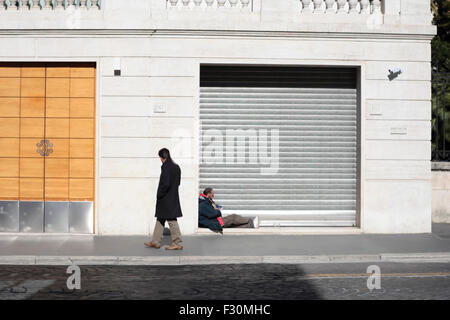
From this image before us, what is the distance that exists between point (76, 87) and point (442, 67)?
13.4m

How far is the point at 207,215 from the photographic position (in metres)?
14.7

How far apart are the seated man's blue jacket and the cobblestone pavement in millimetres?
3677

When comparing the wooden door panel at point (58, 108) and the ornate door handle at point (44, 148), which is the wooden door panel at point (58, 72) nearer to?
the wooden door panel at point (58, 108)

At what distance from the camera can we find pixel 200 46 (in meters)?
14.9

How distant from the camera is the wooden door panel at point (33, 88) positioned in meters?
15.0

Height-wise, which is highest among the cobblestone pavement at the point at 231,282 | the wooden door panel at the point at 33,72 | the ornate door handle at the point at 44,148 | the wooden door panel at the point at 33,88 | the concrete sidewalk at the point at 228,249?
the wooden door panel at the point at 33,72

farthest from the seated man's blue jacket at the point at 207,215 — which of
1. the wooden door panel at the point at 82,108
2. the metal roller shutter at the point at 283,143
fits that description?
the wooden door panel at the point at 82,108

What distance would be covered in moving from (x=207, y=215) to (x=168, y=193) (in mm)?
2551

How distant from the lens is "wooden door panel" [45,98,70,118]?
15.0 m

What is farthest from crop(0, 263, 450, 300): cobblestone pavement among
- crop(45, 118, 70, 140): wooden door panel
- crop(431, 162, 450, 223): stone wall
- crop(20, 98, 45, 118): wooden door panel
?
crop(431, 162, 450, 223): stone wall

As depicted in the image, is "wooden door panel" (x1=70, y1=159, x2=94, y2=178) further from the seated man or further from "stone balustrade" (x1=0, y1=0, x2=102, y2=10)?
"stone balustrade" (x1=0, y1=0, x2=102, y2=10)

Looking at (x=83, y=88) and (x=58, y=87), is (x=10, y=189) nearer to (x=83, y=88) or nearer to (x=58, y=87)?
(x=58, y=87)

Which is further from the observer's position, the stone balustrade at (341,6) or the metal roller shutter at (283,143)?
the metal roller shutter at (283,143)

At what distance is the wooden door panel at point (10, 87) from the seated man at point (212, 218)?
468cm
